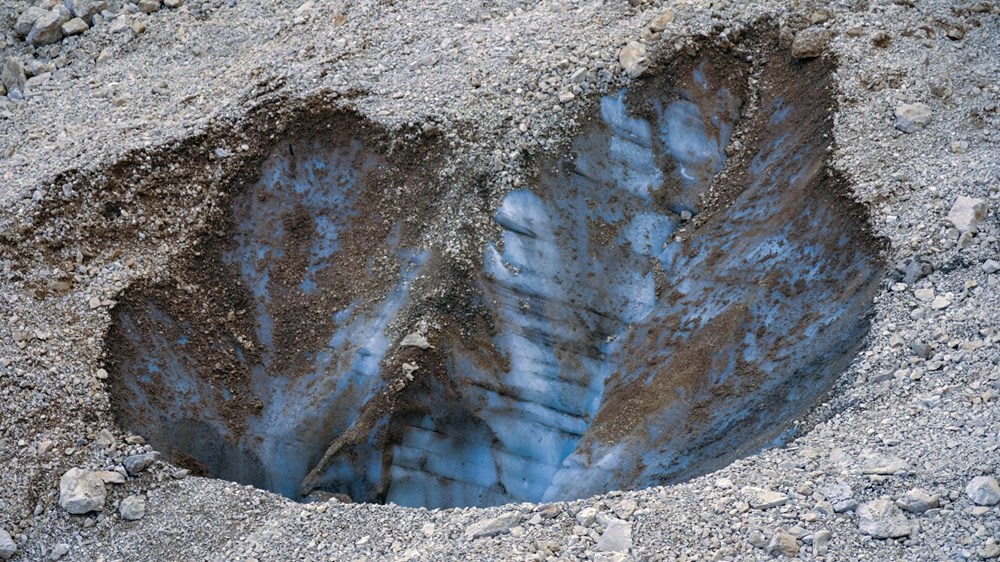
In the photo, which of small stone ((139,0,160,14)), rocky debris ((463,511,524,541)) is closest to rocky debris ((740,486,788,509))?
rocky debris ((463,511,524,541))

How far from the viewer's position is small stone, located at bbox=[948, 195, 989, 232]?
10453 mm

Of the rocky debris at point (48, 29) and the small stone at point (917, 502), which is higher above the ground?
the rocky debris at point (48, 29)

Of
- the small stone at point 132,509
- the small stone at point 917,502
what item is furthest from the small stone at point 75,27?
the small stone at point 917,502

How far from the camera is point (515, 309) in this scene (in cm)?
1245

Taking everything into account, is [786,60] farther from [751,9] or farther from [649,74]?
[649,74]

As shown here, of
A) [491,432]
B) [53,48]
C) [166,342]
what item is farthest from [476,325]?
[53,48]

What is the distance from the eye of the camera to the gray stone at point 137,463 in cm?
1051

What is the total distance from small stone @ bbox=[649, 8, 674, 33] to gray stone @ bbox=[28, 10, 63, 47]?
822 centimetres

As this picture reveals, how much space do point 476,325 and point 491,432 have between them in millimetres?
1214

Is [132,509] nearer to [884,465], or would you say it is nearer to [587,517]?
[587,517]

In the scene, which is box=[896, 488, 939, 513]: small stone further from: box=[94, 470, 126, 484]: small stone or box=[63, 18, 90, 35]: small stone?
box=[63, 18, 90, 35]: small stone

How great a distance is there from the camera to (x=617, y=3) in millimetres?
13586

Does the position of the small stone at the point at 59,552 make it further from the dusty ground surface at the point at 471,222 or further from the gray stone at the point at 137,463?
the gray stone at the point at 137,463

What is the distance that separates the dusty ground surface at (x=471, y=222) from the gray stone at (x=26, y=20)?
0.13 m
